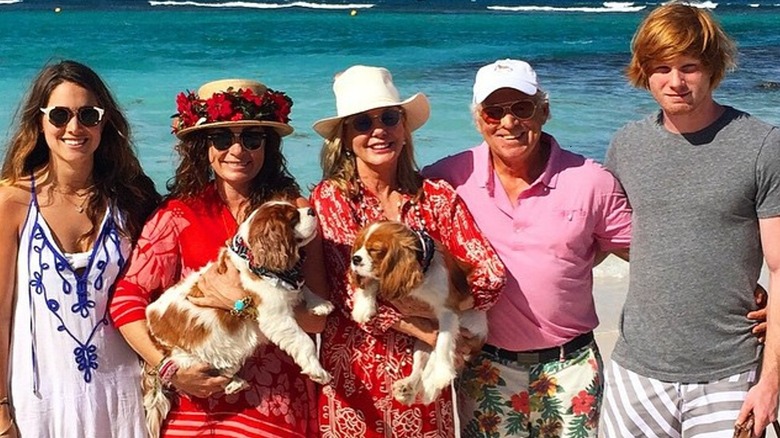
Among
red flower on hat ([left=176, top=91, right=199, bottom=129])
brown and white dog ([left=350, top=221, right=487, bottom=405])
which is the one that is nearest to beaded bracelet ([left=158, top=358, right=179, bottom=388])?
brown and white dog ([left=350, top=221, right=487, bottom=405])

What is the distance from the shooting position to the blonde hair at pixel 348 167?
162 inches

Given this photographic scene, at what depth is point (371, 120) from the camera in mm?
4059

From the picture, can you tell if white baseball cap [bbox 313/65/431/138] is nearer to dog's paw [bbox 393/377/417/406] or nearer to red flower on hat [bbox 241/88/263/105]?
red flower on hat [bbox 241/88/263/105]

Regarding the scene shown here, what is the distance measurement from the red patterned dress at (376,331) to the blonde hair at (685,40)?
107cm

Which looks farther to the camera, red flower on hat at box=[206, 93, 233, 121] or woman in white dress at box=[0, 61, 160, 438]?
red flower on hat at box=[206, 93, 233, 121]

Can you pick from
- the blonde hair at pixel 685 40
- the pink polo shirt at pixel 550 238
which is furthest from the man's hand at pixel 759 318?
the blonde hair at pixel 685 40

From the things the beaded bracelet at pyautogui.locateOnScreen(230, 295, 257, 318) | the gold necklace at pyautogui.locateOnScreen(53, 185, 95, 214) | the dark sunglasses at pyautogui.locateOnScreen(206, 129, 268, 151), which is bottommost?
the beaded bracelet at pyautogui.locateOnScreen(230, 295, 257, 318)

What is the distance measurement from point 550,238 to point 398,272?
69cm

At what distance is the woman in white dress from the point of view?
3734mm

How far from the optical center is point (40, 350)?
375 cm

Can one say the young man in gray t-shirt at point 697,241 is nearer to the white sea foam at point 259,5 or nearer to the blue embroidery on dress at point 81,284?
the blue embroidery on dress at point 81,284

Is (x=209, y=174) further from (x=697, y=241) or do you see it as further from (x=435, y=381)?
Result: (x=697, y=241)

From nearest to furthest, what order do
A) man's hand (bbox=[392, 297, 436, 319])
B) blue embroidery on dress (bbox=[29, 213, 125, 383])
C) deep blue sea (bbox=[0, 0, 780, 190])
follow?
1. blue embroidery on dress (bbox=[29, 213, 125, 383])
2. man's hand (bbox=[392, 297, 436, 319])
3. deep blue sea (bbox=[0, 0, 780, 190])

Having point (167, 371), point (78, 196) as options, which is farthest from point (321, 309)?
point (78, 196)
